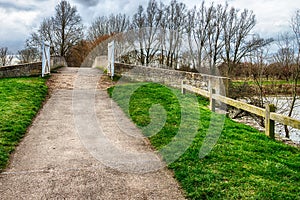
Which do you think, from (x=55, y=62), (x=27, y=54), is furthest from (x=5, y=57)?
(x=55, y=62)

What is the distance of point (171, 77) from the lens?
12.7 meters

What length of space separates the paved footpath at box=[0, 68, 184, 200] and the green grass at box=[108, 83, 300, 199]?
285 millimetres

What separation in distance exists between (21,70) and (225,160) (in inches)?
484

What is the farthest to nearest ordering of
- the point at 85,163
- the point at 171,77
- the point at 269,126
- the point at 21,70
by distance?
the point at 21,70
the point at 171,77
the point at 269,126
the point at 85,163

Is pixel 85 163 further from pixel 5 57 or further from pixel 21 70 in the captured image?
pixel 5 57

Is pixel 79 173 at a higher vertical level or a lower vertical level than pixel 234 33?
lower

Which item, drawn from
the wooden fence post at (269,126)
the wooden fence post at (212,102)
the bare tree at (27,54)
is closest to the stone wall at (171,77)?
the wooden fence post at (212,102)

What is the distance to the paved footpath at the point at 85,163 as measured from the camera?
3.63 metres

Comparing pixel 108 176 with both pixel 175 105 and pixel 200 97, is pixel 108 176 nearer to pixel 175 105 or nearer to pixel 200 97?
pixel 175 105

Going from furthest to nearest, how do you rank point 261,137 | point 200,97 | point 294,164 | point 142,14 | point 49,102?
point 142,14, point 200,97, point 49,102, point 261,137, point 294,164

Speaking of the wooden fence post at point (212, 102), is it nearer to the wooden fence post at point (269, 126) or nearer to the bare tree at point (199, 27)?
the wooden fence post at point (269, 126)

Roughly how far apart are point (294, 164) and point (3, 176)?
4510 mm

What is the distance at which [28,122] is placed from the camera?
6.85 metres

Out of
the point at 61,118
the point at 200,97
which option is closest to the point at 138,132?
the point at 61,118
